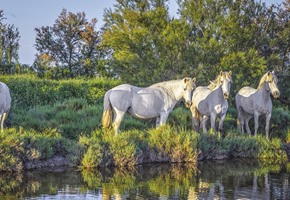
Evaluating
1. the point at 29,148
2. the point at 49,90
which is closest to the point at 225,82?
the point at 29,148

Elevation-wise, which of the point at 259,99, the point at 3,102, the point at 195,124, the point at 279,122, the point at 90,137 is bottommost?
the point at 90,137

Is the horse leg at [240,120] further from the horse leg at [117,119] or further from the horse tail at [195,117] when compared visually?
the horse leg at [117,119]

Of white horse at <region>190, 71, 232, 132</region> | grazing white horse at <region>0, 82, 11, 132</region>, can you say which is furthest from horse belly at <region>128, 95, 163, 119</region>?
grazing white horse at <region>0, 82, 11, 132</region>

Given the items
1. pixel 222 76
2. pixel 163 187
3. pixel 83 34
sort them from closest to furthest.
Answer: pixel 163 187, pixel 222 76, pixel 83 34

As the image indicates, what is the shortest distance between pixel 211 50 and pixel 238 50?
1312 mm

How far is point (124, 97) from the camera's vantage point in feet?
53.6

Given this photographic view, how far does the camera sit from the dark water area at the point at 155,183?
36.0 feet

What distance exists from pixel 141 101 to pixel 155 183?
452 cm

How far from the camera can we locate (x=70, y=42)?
33.7 m

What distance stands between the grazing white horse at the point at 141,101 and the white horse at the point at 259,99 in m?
3.09

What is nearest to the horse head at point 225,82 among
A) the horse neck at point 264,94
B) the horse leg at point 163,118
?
the horse neck at point 264,94

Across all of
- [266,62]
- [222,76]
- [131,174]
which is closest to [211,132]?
[222,76]

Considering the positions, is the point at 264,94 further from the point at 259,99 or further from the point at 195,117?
the point at 195,117

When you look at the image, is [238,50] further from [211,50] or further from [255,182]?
[255,182]
